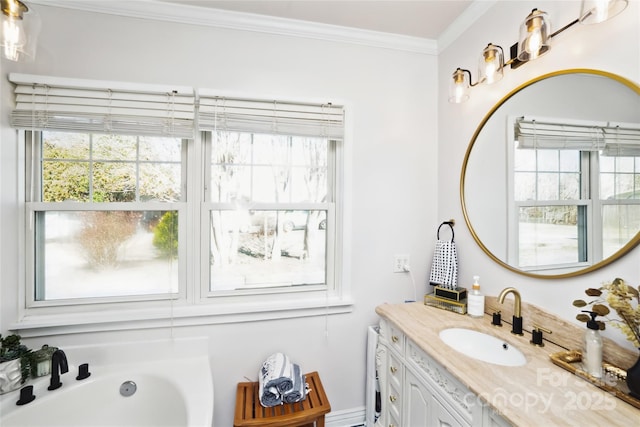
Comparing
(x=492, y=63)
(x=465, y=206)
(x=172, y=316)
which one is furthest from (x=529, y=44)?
(x=172, y=316)

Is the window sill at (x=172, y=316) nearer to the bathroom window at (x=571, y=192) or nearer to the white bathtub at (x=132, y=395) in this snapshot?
the white bathtub at (x=132, y=395)

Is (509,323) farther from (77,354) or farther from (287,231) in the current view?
(77,354)

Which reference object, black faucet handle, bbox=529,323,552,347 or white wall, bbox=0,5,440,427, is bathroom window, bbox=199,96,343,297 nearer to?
white wall, bbox=0,5,440,427

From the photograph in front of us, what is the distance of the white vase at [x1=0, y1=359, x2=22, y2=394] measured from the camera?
1.27 metres

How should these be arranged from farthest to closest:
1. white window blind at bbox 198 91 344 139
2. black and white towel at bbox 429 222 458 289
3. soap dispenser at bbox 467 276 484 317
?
black and white towel at bbox 429 222 458 289 < white window blind at bbox 198 91 344 139 < soap dispenser at bbox 467 276 484 317

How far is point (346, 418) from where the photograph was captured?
1.84 metres

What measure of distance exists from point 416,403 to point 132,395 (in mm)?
1400

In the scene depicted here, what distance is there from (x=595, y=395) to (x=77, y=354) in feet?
7.27

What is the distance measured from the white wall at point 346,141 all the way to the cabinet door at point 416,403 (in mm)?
537

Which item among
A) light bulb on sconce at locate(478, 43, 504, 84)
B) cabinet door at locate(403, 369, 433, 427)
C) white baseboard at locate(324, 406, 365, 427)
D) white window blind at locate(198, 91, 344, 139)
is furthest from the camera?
white baseboard at locate(324, 406, 365, 427)

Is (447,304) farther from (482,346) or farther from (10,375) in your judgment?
(10,375)

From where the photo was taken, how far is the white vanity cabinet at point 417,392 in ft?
3.19

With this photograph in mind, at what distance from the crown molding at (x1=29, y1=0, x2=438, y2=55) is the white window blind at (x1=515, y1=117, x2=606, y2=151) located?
0.96m

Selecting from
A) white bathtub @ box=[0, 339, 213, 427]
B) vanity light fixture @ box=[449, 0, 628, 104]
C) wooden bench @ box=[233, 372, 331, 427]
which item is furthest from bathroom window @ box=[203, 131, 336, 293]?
vanity light fixture @ box=[449, 0, 628, 104]
